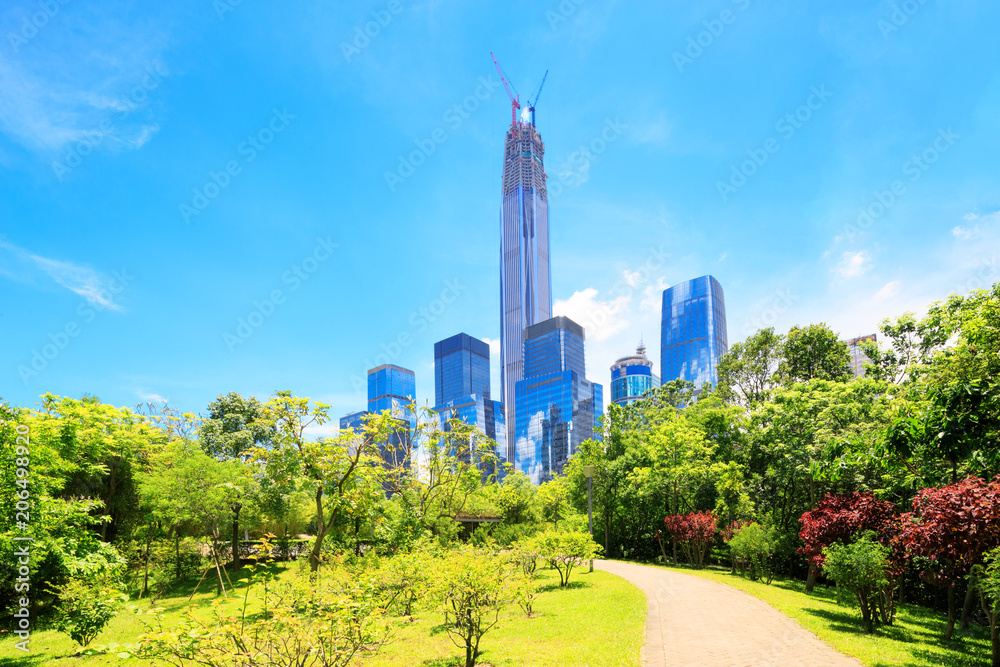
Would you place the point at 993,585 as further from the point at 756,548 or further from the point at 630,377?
the point at 630,377

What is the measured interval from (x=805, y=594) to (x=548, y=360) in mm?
162971

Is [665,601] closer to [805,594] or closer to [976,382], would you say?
[805,594]

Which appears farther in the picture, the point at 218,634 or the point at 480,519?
the point at 480,519

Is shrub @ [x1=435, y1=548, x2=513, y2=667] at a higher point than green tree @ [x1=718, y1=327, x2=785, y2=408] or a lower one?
lower

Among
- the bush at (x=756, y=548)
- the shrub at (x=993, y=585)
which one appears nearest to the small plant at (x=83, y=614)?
the shrub at (x=993, y=585)

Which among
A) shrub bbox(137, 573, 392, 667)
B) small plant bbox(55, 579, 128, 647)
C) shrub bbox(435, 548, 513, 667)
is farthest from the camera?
small plant bbox(55, 579, 128, 647)

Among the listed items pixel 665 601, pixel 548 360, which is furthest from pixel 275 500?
pixel 548 360

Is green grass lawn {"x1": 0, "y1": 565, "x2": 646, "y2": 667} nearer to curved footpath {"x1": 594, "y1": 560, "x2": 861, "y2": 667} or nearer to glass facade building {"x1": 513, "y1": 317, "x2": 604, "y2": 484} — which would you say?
curved footpath {"x1": 594, "y1": 560, "x2": 861, "y2": 667}

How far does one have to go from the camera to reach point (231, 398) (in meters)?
35.4

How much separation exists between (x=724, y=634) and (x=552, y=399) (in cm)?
16344

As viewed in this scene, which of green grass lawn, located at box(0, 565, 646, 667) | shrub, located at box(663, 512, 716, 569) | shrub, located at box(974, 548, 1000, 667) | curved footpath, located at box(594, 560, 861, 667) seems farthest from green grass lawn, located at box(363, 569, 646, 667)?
shrub, located at box(663, 512, 716, 569)

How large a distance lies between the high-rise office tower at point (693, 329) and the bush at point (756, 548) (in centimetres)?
16283

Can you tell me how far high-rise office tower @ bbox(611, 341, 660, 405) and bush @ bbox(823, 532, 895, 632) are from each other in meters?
175

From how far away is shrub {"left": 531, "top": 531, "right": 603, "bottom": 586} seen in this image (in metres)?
17.0
